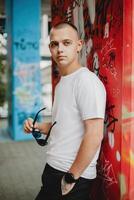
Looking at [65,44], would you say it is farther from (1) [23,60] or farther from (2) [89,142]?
(1) [23,60]

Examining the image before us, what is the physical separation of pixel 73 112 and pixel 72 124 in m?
0.06

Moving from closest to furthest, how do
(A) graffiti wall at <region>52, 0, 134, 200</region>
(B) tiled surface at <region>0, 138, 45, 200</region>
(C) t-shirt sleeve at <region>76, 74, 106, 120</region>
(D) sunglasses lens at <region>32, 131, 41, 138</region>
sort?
(C) t-shirt sleeve at <region>76, 74, 106, 120</region>, (A) graffiti wall at <region>52, 0, 134, 200</region>, (D) sunglasses lens at <region>32, 131, 41, 138</region>, (B) tiled surface at <region>0, 138, 45, 200</region>

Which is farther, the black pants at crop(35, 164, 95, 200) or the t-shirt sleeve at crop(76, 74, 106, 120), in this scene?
the black pants at crop(35, 164, 95, 200)

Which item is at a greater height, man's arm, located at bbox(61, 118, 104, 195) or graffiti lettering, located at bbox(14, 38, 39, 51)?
graffiti lettering, located at bbox(14, 38, 39, 51)

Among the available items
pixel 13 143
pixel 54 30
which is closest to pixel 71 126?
pixel 54 30

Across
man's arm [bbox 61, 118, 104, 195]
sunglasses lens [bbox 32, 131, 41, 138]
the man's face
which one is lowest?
sunglasses lens [bbox 32, 131, 41, 138]

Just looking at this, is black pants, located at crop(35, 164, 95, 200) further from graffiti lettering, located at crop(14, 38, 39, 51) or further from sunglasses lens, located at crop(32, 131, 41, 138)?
graffiti lettering, located at crop(14, 38, 39, 51)

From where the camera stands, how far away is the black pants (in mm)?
1719

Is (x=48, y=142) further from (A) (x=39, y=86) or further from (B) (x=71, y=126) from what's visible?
(A) (x=39, y=86)

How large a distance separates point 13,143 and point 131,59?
201 inches

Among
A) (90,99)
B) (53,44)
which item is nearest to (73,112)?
(90,99)

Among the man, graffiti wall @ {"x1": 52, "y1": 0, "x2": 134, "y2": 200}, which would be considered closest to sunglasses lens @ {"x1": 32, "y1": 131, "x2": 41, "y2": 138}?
the man

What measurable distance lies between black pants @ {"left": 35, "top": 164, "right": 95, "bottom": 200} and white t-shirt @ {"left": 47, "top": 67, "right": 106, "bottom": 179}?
3 cm

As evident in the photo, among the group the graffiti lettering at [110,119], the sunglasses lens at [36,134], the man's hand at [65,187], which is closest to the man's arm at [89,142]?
the man's hand at [65,187]
